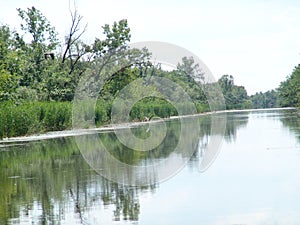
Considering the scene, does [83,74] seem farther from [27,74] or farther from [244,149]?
[244,149]

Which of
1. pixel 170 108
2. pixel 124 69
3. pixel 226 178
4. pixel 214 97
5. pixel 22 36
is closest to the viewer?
pixel 226 178

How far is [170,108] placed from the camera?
81.9 metres

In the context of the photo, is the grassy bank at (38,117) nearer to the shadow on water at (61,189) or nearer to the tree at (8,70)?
the tree at (8,70)

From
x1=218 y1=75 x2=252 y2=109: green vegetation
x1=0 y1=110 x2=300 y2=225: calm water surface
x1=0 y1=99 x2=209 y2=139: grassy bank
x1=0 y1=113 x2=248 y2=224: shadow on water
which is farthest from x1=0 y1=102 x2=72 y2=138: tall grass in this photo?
x1=218 y1=75 x2=252 y2=109: green vegetation

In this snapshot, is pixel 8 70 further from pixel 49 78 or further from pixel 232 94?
pixel 232 94

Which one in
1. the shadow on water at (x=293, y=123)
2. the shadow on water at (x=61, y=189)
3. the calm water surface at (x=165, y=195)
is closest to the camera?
the calm water surface at (x=165, y=195)

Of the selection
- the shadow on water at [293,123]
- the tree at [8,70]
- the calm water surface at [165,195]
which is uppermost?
the tree at [8,70]

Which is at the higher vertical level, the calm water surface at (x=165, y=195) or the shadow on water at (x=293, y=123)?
the shadow on water at (x=293, y=123)

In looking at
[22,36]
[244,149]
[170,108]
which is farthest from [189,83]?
[244,149]

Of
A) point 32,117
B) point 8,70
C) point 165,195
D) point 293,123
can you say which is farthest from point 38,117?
point 165,195

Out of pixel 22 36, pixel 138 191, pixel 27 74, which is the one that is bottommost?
pixel 138 191

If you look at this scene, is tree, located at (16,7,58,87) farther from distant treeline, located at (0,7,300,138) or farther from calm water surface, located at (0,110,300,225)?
calm water surface, located at (0,110,300,225)

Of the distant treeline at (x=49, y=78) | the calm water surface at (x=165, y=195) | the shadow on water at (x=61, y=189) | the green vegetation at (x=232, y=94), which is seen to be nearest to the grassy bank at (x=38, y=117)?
the distant treeline at (x=49, y=78)

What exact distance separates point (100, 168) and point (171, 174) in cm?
256
